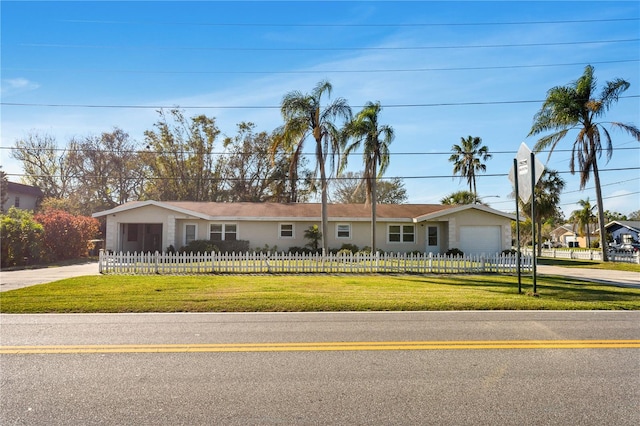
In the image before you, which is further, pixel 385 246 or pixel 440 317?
pixel 385 246

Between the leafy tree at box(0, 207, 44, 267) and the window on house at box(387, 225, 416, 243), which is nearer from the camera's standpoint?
the leafy tree at box(0, 207, 44, 267)

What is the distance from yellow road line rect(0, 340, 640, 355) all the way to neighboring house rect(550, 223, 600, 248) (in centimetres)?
7843

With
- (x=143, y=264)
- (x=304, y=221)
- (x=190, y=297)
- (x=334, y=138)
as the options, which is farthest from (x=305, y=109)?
(x=190, y=297)

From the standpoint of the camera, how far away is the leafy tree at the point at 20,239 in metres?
21.5

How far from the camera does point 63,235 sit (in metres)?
26.1

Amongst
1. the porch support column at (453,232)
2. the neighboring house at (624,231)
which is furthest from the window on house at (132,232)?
the neighboring house at (624,231)

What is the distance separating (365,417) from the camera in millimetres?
3918

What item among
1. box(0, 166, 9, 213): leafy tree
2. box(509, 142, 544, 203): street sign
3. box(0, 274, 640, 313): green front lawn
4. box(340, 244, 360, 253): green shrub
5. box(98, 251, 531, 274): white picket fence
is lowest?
box(0, 274, 640, 313): green front lawn

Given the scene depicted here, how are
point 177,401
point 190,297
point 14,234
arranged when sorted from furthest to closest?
1. point 14,234
2. point 190,297
3. point 177,401

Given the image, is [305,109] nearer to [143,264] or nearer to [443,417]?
[143,264]

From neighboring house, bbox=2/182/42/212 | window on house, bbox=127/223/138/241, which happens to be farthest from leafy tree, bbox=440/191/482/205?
neighboring house, bbox=2/182/42/212

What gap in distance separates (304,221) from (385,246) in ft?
19.6

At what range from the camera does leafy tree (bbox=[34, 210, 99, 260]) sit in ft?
82.5

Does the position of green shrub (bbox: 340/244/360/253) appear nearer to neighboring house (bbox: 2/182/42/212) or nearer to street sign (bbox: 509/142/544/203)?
street sign (bbox: 509/142/544/203)
